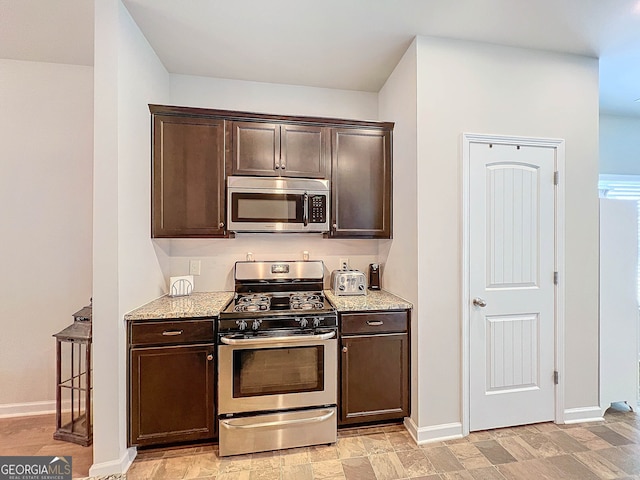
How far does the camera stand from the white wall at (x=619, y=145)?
3.64 m

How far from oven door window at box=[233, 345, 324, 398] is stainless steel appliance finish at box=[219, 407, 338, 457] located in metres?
0.16

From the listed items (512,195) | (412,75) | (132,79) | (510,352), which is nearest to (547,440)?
(510,352)

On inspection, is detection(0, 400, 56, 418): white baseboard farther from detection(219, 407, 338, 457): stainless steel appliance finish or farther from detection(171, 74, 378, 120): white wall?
detection(171, 74, 378, 120): white wall

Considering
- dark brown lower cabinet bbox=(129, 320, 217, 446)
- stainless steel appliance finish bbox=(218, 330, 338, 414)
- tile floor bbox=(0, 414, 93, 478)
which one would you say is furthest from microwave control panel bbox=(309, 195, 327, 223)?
tile floor bbox=(0, 414, 93, 478)

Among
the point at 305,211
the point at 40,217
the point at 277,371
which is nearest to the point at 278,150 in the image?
the point at 305,211

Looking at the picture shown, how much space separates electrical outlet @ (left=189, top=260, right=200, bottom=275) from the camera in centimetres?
279

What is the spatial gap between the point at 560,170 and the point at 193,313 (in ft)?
9.63

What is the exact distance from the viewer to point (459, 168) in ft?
7.38

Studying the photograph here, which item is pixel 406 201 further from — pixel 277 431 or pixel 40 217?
pixel 40 217

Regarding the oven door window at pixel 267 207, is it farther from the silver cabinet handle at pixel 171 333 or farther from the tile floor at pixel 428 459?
the tile floor at pixel 428 459

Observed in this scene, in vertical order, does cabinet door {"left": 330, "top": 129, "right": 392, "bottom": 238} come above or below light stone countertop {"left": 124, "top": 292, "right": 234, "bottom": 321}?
above

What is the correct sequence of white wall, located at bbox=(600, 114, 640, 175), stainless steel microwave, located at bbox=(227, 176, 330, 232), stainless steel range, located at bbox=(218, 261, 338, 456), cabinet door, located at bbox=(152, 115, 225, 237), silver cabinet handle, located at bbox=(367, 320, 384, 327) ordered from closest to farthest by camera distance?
1. stainless steel range, located at bbox=(218, 261, 338, 456)
2. silver cabinet handle, located at bbox=(367, 320, 384, 327)
3. cabinet door, located at bbox=(152, 115, 225, 237)
4. stainless steel microwave, located at bbox=(227, 176, 330, 232)
5. white wall, located at bbox=(600, 114, 640, 175)

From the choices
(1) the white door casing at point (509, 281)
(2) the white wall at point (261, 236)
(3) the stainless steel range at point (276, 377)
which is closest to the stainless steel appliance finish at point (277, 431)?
(3) the stainless steel range at point (276, 377)
